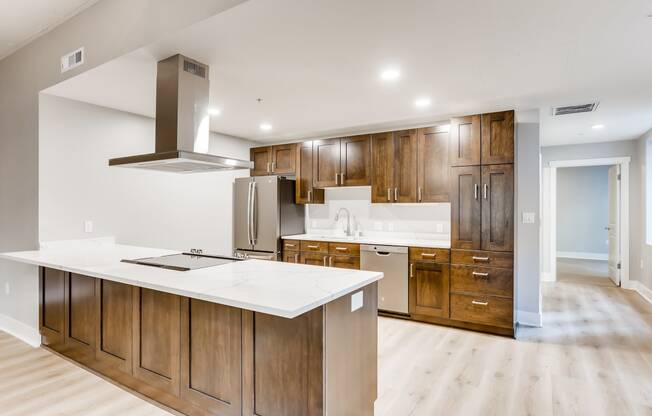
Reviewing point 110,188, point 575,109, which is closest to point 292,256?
point 110,188

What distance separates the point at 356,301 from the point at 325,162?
9.85ft

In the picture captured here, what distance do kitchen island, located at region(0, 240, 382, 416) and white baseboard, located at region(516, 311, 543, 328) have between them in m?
2.59

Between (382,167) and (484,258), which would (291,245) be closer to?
(382,167)

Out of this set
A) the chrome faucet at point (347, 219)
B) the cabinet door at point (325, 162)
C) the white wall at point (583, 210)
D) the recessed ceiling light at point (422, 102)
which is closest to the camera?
the recessed ceiling light at point (422, 102)

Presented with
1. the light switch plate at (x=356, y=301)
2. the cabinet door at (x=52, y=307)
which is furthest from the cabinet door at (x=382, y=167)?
the cabinet door at (x=52, y=307)

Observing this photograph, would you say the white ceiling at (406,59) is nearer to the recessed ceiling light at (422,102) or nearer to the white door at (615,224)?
the recessed ceiling light at (422,102)

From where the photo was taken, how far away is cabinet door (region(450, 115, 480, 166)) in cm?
370

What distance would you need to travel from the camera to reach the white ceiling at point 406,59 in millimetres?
1917

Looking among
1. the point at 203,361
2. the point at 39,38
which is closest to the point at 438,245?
the point at 203,361

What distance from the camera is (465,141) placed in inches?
148

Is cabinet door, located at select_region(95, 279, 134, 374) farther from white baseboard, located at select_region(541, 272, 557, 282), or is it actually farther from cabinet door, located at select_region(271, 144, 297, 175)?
white baseboard, located at select_region(541, 272, 557, 282)

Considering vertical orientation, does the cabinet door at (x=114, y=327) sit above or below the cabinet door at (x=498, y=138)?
below

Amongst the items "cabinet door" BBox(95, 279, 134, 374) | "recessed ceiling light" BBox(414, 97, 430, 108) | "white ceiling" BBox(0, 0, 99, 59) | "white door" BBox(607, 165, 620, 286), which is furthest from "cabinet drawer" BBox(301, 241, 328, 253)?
"white door" BBox(607, 165, 620, 286)

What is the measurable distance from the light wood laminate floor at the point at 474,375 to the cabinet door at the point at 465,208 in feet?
3.18
